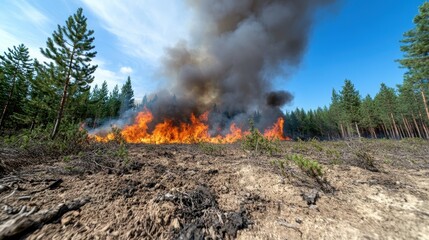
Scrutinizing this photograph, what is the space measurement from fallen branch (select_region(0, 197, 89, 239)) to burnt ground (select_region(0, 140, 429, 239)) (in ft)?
0.12

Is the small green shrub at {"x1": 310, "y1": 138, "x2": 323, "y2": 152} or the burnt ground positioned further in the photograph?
the small green shrub at {"x1": 310, "y1": 138, "x2": 323, "y2": 152}

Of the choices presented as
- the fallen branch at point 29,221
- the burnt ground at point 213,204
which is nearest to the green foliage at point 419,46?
the burnt ground at point 213,204

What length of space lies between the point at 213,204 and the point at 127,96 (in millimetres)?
50665

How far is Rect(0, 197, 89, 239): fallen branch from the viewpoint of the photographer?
2221mm

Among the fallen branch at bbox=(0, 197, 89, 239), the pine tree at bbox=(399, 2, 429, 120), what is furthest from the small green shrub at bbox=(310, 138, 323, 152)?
the pine tree at bbox=(399, 2, 429, 120)

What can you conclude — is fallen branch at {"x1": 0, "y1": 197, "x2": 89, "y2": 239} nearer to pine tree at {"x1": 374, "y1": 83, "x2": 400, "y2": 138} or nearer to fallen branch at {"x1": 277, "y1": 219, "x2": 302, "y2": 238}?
fallen branch at {"x1": 277, "y1": 219, "x2": 302, "y2": 238}

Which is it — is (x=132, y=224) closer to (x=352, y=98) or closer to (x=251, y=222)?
(x=251, y=222)

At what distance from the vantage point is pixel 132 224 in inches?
107

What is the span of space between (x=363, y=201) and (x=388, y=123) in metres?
59.4

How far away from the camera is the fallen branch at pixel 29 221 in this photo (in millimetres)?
2221

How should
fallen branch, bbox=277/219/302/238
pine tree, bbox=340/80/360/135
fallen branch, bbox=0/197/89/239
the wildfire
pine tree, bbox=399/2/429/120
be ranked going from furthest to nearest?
pine tree, bbox=340/80/360/135 < the wildfire < pine tree, bbox=399/2/429/120 < fallen branch, bbox=277/219/302/238 < fallen branch, bbox=0/197/89/239

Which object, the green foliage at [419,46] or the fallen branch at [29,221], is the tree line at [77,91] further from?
the fallen branch at [29,221]

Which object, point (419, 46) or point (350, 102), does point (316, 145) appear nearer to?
point (419, 46)

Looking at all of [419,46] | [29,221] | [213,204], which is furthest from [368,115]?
[29,221]
